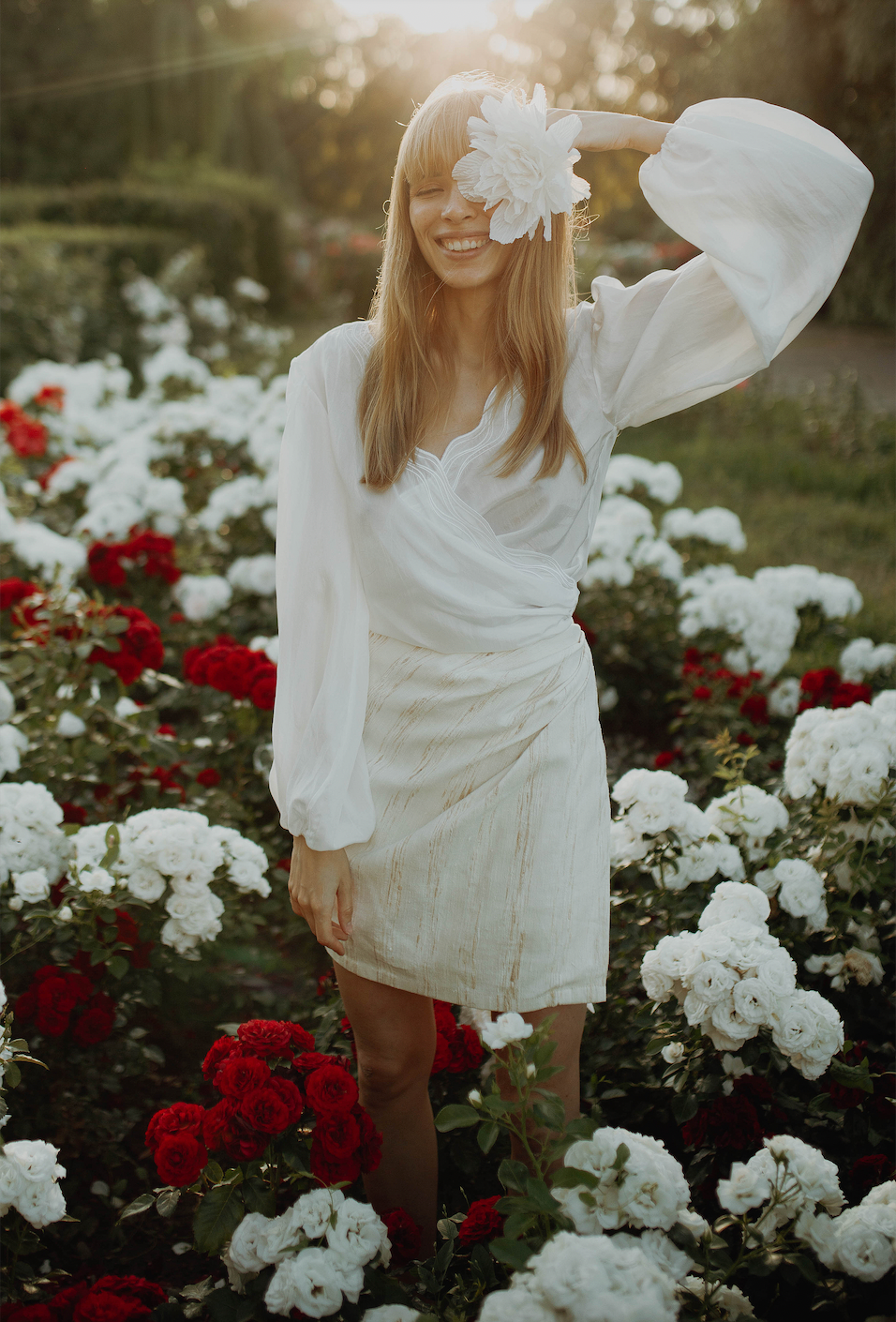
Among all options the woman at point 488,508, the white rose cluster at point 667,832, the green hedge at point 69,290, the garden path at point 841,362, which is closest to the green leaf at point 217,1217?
the woman at point 488,508

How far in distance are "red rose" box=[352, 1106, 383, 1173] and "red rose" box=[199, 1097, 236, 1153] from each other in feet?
0.56

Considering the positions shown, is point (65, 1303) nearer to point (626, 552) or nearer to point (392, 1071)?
point (392, 1071)

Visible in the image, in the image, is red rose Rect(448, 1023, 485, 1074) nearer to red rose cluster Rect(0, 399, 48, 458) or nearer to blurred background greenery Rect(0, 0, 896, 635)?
blurred background greenery Rect(0, 0, 896, 635)

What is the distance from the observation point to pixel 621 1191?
46.1 inches

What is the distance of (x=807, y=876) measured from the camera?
1841 mm

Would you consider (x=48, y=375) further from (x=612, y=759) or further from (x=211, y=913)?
(x=211, y=913)

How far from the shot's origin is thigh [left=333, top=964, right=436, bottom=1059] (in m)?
1.51

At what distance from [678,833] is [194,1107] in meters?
0.95

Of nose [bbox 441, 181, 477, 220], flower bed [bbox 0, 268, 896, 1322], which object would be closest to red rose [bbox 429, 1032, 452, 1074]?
flower bed [bbox 0, 268, 896, 1322]

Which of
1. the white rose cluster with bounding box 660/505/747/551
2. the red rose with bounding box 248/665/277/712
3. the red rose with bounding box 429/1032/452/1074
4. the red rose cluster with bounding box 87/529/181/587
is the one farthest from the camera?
the white rose cluster with bounding box 660/505/747/551

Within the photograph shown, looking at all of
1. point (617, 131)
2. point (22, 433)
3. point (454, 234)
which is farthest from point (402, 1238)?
point (22, 433)

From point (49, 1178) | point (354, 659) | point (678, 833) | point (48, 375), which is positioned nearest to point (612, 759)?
point (678, 833)

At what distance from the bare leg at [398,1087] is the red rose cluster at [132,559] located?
1.67 meters

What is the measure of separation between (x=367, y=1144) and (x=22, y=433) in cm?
386
